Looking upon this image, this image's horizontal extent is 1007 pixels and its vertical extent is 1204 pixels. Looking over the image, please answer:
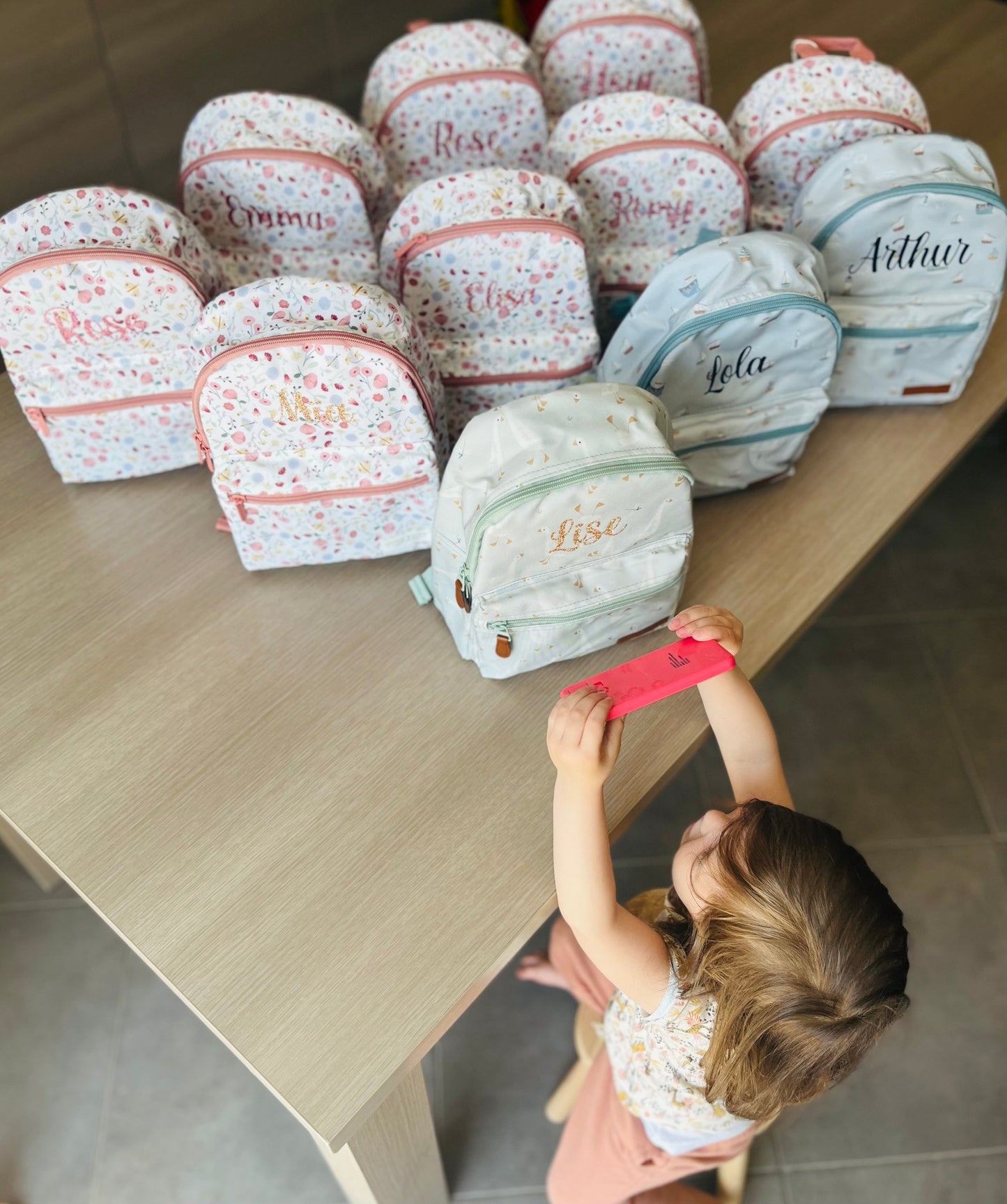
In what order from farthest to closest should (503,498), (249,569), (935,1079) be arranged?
(935,1079) < (249,569) < (503,498)

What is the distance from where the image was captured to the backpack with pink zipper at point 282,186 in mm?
1014

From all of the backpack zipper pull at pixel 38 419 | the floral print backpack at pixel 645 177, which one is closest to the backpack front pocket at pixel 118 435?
the backpack zipper pull at pixel 38 419

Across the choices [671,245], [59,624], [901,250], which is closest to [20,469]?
[59,624]

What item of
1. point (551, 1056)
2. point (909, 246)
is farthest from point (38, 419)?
point (551, 1056)

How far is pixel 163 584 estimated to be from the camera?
102cm

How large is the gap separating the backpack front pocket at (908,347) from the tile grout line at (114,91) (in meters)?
0.99

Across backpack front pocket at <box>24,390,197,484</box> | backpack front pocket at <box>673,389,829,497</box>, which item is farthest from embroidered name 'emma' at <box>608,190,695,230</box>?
backpack front pocket at <box>24,390,197,484</box>

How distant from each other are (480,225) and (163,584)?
0.49 metres

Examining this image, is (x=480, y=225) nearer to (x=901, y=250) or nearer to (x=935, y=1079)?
(x=901, y=250)

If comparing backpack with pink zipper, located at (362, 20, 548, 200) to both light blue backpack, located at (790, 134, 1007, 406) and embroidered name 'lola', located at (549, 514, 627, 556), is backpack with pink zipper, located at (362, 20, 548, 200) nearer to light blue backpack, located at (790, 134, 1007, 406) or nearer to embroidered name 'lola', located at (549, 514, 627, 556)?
light blue backpack, located at (790, 134, 1007, 406)

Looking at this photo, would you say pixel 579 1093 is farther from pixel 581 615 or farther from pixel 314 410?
pixel 314 410

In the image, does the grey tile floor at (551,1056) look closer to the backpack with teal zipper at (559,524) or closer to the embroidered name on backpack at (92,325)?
the backpack with teal zipper at (559,524)

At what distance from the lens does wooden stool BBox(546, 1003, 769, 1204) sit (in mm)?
1173

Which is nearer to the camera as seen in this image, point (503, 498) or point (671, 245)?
point (503, 498)
